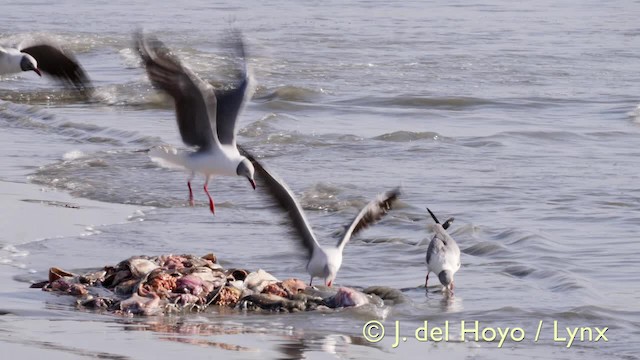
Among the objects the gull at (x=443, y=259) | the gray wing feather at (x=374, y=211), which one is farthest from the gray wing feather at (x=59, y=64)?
the gull at (x=443, y=259)

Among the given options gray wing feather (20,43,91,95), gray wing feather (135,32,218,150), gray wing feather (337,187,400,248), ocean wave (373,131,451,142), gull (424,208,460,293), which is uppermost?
gray wing feather (135,32,218,150)

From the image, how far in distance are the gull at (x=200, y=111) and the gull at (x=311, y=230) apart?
9.7 inches

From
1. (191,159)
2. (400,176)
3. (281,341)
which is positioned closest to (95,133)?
(400,176)

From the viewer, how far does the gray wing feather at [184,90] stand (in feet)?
26.5

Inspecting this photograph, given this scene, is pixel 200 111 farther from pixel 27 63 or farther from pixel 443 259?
pixel 27 63

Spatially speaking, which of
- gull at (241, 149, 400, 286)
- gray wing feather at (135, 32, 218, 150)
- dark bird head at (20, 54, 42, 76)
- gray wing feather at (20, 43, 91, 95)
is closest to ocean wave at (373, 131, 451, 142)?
gray wing feather at (20, 43, 91, 95)

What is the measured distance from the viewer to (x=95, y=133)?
593 inches

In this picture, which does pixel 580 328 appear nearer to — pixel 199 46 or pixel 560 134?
A: pixel 560 134

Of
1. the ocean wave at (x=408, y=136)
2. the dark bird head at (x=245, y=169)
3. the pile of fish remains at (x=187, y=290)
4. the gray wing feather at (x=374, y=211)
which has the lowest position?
the ocean wave at (x=408, y=136)

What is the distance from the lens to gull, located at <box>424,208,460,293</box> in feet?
26.7

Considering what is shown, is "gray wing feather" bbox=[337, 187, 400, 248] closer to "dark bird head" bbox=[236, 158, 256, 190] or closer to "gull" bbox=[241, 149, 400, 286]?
"gull" bbox=[241, 149, 400, 286]

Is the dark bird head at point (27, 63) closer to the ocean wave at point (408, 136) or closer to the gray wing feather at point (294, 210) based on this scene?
the gray wing feather at point (294, 210)

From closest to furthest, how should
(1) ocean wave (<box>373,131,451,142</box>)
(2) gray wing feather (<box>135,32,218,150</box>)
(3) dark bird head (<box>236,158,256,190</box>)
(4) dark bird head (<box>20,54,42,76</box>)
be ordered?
(2) gray wing feather (<box>135,32,218,150</box>) < (3) dark bird head (<box>236,158,256,190</box>) < (4) dark bird head (<box>20,54,42,76</box>) < (1) ocean wave (<box>373,131,451,142</box>)

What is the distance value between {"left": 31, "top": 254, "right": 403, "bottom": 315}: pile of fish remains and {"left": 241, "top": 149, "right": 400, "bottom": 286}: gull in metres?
0.13
